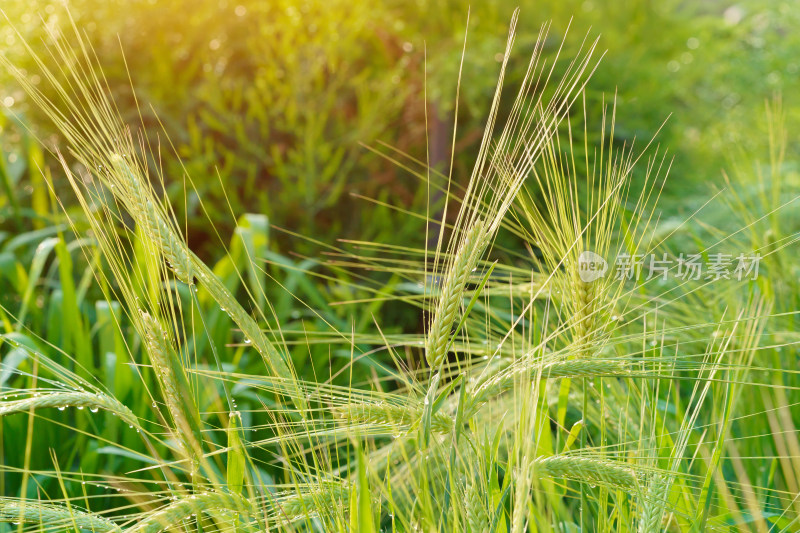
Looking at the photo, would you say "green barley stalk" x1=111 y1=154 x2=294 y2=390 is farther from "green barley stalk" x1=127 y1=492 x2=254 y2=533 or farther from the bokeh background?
the bokeh background

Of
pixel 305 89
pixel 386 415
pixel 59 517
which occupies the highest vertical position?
pixel 305 89

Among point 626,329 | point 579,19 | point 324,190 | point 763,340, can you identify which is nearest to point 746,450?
point 763,340

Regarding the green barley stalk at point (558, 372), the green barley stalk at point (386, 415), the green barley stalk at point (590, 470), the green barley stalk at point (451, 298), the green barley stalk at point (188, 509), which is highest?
the green barley stalk at point (451, 298)

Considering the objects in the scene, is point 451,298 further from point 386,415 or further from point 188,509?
point 188,509

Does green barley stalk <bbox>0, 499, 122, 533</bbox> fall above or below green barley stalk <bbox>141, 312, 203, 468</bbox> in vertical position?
below

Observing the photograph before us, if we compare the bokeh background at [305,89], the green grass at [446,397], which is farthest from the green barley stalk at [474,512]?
the bokeh background at [305,89]

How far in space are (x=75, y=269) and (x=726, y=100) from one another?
5.88 metres

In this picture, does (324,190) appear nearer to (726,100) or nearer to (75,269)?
(75,269)

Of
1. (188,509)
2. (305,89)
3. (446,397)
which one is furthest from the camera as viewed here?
(305,89)

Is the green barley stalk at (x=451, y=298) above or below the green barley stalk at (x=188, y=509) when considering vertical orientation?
above

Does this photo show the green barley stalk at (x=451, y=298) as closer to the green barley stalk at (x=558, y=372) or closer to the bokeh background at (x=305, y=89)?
the green barley stalk at (x=558, y=372)

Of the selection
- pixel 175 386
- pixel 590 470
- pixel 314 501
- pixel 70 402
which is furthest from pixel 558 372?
pixel 70 402

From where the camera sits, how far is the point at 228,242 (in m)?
3.37

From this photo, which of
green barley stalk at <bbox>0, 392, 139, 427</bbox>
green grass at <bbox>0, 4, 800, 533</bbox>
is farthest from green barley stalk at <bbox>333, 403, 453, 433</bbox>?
green barley stalk at <bbox>0, 392, 139, 427</bbox>
